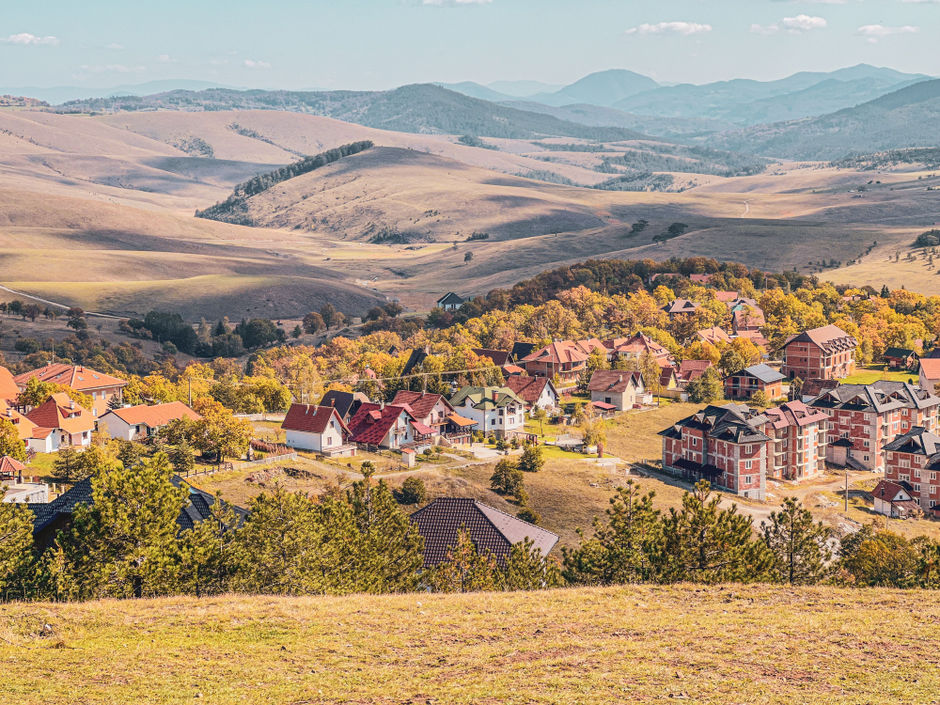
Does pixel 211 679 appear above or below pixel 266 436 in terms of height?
above

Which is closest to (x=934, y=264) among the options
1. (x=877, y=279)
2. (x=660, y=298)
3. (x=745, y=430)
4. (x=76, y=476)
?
(x=877, y=279)

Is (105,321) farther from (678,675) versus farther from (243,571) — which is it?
(678,675)

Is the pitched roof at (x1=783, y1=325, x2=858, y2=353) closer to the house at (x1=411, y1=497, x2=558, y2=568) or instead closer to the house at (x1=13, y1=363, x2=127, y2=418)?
the house at (x1=13, y1=363, x2=127, y2=418)

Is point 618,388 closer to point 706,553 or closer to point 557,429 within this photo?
point 557,429

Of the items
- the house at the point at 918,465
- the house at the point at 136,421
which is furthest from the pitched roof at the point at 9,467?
the house at the point at 918,465

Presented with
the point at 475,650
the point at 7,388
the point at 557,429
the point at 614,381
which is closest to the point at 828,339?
the point at 614,381

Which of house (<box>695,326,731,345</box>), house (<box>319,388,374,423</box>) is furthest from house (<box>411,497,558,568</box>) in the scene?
house (<box>695,326,731,345</box>)
